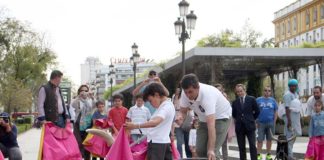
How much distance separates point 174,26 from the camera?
876 inches

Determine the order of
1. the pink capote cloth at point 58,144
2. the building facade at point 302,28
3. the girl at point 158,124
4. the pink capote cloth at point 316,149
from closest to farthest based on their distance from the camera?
→ the girl at point 158,124
the pink capote cloth at point 58,144
the pink capote cloth at point 316,149
the building facade at point 302,28

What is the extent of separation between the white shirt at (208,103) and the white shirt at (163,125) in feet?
0.65

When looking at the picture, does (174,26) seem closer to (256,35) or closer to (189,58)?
(189,58)

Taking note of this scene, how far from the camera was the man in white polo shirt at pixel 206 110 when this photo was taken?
7.03 meters

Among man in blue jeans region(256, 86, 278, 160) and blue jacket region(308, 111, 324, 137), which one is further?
man in blue jeans region(256, 86, 278, 160)

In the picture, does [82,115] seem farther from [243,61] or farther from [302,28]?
[302,28]

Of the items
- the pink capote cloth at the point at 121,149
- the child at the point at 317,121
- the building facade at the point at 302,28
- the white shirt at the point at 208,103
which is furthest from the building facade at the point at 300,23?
the pink capote cloth at the point at 121,149

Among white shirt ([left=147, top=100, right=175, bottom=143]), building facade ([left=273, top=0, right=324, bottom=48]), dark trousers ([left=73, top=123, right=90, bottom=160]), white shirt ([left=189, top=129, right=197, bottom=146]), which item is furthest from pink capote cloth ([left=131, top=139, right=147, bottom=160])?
building facade ([left=273, top=0, right=324, bottom=48])

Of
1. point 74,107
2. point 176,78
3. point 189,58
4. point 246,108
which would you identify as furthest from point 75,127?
point 176,78

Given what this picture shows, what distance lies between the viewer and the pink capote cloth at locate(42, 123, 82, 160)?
1054 centimetres

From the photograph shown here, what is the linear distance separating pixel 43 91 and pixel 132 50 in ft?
76.5

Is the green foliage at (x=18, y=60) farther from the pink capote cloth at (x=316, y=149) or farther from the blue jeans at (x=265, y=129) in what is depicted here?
the pink capote cloth at (x=316, y=149)

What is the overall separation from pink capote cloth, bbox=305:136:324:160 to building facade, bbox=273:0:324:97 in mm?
70447

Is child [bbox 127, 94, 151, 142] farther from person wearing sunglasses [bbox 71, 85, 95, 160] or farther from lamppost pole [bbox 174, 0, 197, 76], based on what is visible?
lamppost pole [bbox 174, 0, 197, 76]
